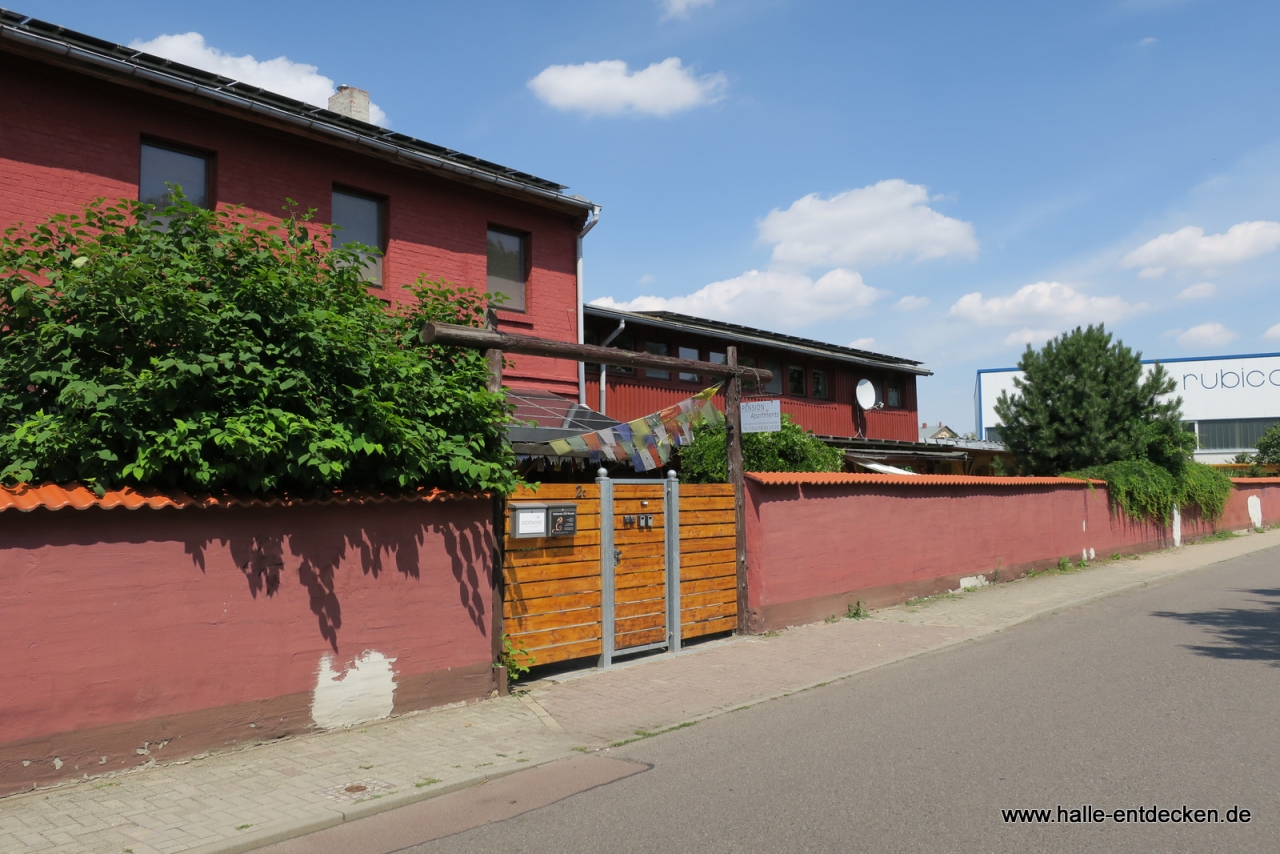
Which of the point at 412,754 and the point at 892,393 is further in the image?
the point at 892,393

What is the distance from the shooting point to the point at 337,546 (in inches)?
286

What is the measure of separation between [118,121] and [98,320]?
674 cm

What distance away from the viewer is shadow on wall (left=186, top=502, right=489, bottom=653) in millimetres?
6715

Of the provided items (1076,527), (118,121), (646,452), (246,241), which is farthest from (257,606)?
(1076,527)

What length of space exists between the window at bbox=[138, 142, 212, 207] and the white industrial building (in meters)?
60.0

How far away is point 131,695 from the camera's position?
609 cm

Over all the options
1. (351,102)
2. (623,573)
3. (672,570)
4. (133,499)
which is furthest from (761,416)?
(351,102)

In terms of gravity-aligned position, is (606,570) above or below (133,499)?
below

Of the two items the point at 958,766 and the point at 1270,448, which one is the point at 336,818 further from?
the point at 1270,448

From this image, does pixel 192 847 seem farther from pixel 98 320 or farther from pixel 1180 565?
pixel 1180 565

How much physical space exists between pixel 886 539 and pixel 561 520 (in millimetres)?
6867

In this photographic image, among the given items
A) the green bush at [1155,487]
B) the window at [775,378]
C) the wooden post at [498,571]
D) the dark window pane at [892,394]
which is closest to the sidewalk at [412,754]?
the wooden post at [498,571]

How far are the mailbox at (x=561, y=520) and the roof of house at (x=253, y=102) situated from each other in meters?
7.32

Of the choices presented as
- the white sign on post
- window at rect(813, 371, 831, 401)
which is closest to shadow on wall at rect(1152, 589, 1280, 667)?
the white sign on post
